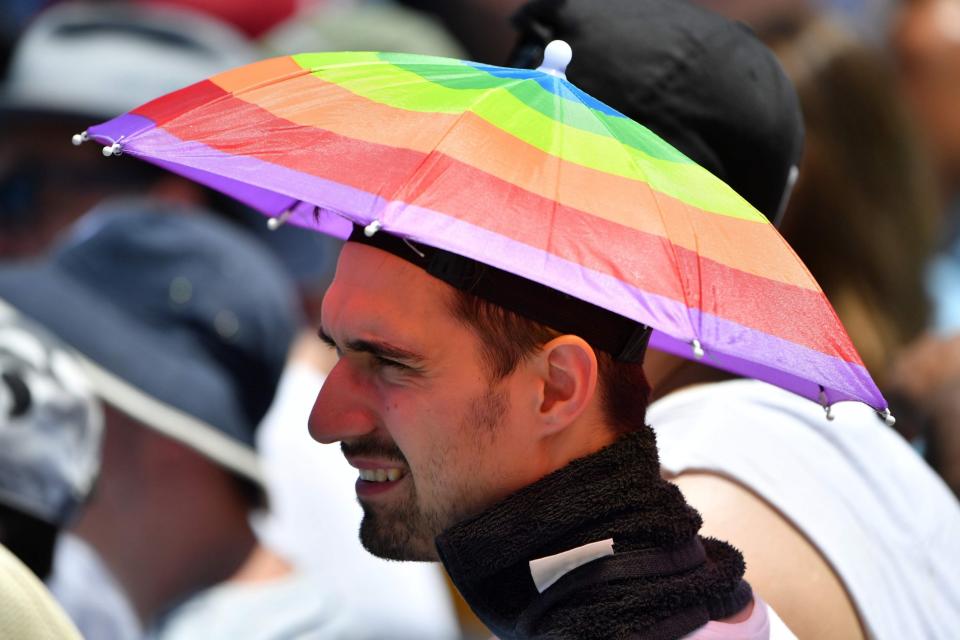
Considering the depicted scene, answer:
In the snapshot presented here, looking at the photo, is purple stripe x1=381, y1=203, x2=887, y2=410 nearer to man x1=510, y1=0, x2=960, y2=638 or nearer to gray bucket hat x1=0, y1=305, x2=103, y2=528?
man x1=510, y1=0, x2=960, y2=638

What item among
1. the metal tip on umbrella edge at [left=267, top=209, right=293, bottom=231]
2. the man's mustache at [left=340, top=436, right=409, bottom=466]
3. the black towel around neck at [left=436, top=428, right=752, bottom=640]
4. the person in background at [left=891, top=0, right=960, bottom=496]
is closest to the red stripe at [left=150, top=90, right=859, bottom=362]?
the black towel around neck at [left=436, top=428, right=752, bottom=640]

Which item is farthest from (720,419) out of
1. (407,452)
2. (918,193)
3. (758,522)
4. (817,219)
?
(918,193)

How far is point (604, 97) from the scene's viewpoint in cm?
258

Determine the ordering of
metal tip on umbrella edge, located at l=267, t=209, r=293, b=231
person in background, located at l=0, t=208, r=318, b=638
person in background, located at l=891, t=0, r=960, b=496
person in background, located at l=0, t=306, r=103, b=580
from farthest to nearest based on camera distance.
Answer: person in background, located at l=891, t=0, r=960, b=496, person in background, located at l=0, t=208, r=318, b=638, person in background, located at l=0, t=306, r=103, b=580, metal tip on umbrella edge, located at l=267, t=209, r=293, b=231

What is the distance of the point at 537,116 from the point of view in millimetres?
1913

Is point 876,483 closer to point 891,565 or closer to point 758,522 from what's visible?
point 891,565

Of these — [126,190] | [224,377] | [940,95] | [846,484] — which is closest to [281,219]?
[846,484]

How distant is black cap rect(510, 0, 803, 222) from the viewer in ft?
8.48

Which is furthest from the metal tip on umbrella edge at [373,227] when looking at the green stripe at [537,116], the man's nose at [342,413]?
the man's nose at [342,413]

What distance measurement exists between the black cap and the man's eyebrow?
83cm

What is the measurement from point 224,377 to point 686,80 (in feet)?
5.38

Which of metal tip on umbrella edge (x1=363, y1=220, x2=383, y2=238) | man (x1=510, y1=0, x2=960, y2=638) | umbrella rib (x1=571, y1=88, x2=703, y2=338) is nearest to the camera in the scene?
metal tip on umbrella edge (x1=363, y1=220, x2=383, y2=238)

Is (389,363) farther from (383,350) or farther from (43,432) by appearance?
(43,432)

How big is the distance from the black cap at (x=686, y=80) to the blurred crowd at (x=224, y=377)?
0.08 feet
